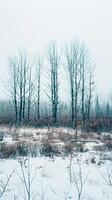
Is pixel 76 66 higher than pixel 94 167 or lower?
higher

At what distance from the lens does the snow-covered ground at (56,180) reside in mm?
5879

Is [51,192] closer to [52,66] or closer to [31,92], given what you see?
[52,66]

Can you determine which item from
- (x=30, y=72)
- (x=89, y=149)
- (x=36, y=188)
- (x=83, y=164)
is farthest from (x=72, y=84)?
(x=36, y=188)

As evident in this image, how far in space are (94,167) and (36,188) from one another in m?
2.54

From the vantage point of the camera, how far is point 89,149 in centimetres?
1179

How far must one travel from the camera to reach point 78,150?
36.8ft

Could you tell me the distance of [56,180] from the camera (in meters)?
7.01

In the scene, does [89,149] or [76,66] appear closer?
[89,149]

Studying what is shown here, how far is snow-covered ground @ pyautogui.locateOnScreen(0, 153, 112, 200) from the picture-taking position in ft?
19.3

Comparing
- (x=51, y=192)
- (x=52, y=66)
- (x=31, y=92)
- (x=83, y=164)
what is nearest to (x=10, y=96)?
(x=31, y=92)

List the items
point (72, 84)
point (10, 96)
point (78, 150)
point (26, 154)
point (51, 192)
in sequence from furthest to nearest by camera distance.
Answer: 1. point (10, 96)
2. point (72, 84)
3. point (78, 150)
4. point (26, 154)
5. point (51, 192)

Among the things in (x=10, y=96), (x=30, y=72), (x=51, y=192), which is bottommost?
(x=51, y=192)

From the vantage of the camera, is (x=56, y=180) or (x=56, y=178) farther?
(x=56, y=178)

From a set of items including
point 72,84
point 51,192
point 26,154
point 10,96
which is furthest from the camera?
point 10,96
